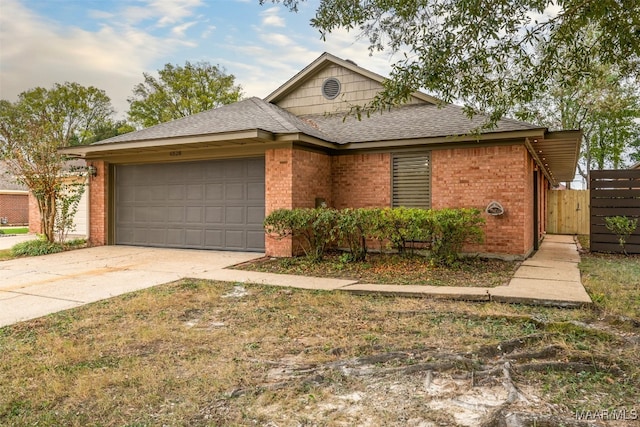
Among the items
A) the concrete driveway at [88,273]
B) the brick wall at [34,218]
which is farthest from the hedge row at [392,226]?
the brick wall at [34,218]

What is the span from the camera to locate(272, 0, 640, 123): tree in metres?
4.68

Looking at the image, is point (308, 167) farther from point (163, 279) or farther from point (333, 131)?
point (163, 279)

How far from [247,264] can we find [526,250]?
6267mm

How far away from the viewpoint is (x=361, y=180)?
10703 mm

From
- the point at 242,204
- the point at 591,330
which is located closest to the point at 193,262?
the point at 242,204

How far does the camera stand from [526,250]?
32.0 ft

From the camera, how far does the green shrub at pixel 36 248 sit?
35.6 feet

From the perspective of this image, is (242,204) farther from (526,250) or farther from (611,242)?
(611,242)

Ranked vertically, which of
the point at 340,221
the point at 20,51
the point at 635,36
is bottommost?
the point at 340,221

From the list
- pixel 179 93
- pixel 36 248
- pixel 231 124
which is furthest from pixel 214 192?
pixel 179 93

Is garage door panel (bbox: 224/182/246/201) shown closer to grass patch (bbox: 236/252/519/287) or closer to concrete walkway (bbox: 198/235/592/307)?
grass patch (bbox: 236/252/519/287)

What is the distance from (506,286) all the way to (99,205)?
35.7 feet

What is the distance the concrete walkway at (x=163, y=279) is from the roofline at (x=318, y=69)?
5660 mm

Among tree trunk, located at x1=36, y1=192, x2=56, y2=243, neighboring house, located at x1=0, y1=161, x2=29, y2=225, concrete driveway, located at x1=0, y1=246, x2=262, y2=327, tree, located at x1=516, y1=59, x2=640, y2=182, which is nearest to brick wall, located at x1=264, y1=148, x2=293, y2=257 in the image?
concrete driveway, located at x1=0, y1=246, x2=262, y2=327
